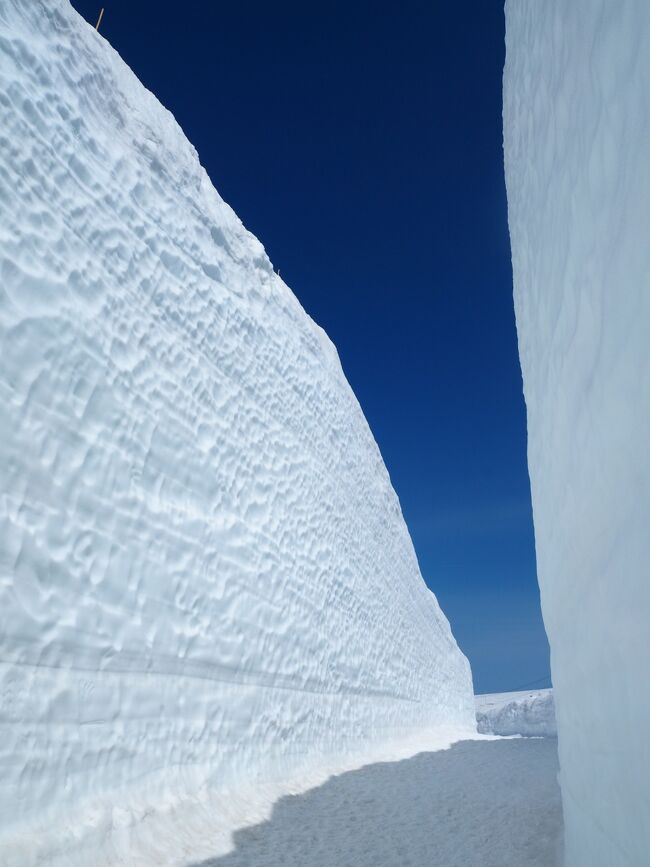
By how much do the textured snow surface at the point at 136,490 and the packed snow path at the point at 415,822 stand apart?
0.42m

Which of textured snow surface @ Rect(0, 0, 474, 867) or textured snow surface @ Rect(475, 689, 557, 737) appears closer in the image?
textured snow surface @ Rect(0, 0, 474, 867)

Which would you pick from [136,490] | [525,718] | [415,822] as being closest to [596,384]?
[136,490]

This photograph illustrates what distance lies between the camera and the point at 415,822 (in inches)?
176

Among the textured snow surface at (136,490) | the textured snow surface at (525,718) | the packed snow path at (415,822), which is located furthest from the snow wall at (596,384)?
the textured snow surface at (525,718)

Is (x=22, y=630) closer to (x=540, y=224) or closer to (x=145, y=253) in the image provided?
(x=145, y=253)

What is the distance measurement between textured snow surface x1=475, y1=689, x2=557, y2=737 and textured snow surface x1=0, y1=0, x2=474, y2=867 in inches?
279

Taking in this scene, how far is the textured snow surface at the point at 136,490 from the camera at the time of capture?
308cm

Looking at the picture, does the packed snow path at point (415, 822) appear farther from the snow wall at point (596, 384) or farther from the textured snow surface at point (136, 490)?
the snow wall at point (596, 384)

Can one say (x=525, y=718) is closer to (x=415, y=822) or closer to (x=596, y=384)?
(x=415, y=822)

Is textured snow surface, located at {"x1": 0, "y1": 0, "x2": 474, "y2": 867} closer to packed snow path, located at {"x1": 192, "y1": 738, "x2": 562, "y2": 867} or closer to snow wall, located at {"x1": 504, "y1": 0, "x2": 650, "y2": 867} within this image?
packed snow path, located at {"x1": 192, "y1": 738, "x2": 562, "y2": 867}

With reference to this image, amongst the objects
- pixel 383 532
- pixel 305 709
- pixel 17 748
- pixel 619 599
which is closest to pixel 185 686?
pixel 17 748

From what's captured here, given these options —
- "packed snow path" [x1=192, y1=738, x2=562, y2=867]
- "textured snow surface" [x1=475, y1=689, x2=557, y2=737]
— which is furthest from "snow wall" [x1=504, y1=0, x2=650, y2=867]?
"textured snow surface" [x1=475, y1=689, x2=557, y2=737]

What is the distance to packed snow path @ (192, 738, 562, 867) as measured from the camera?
359cm

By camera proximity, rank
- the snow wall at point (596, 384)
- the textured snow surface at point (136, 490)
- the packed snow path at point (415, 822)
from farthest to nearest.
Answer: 1. the packed snow path at point (415, 822)
2. the textured snow surface at point (136, 490)
3. the snow wall at point (596, 384)
